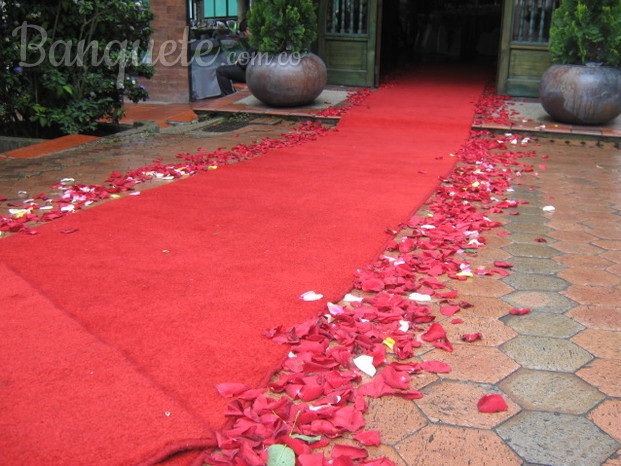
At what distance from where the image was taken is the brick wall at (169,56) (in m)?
7.89

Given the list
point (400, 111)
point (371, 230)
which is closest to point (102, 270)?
point (371, 230)

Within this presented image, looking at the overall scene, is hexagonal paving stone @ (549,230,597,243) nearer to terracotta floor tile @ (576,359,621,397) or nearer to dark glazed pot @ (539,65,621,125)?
terracotta floor tile @ (576,359,621,397)

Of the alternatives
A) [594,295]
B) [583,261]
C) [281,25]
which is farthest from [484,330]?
[281,25]

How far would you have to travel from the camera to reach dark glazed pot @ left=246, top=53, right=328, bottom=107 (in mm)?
6805

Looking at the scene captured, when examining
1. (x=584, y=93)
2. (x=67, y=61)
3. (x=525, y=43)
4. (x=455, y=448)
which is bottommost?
(x=455, y=448)

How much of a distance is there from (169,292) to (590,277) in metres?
1.77

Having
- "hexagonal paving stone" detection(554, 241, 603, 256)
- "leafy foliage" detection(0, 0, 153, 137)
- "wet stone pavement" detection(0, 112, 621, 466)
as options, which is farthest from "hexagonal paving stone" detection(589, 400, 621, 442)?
"leafy foliage" detection(0, 0, 153, 137)

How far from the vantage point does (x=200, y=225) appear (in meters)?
3.27

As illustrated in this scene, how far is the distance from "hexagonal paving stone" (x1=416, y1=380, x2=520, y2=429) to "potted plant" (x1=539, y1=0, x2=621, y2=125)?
15.9 ft

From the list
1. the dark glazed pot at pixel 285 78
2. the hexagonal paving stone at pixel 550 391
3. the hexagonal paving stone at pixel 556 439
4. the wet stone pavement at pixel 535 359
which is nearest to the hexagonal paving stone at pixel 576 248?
the wet stone pavement at pixel 535 359

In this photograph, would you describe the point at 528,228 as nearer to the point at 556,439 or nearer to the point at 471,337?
the point at 471,337

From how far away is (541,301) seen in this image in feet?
8.08

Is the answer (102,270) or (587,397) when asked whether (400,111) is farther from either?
(587,397)

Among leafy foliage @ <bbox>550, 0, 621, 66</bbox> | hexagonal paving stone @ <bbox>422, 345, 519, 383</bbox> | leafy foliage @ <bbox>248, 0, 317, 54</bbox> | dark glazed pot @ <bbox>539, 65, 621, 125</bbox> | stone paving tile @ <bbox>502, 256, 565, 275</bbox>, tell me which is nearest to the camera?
hexagonal paving stone @ <bbox>422, 345, 519, 383</bbox>
